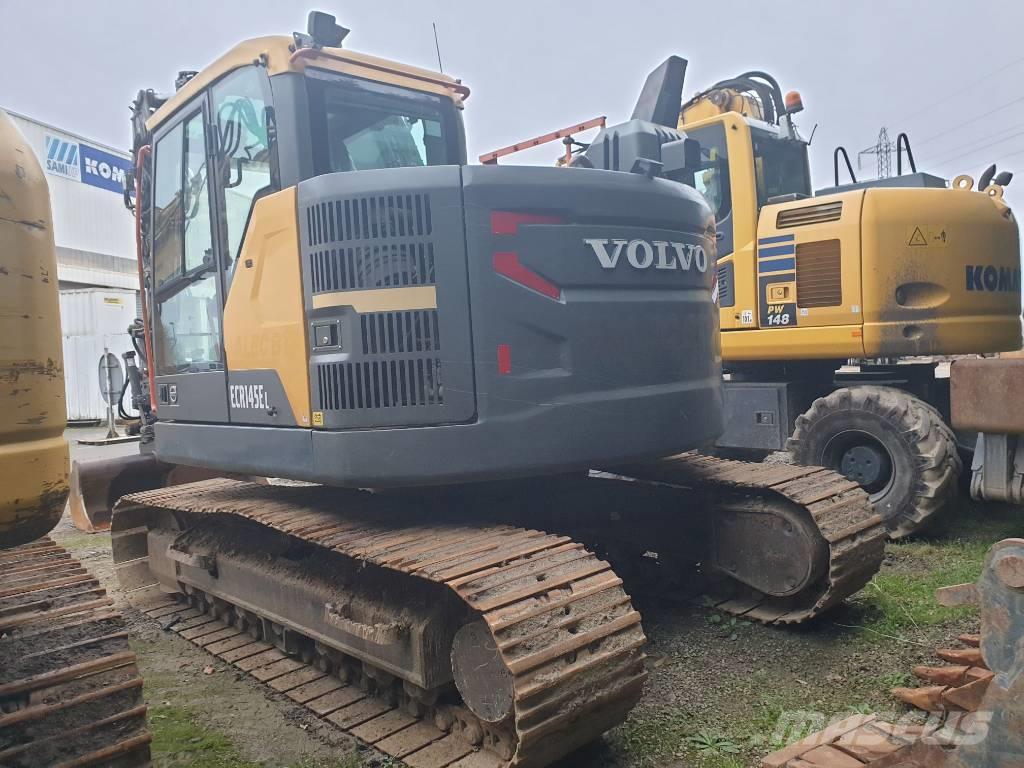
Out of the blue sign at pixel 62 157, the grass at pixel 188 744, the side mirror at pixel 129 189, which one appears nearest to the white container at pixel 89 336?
the blue sign at pixel 62 157

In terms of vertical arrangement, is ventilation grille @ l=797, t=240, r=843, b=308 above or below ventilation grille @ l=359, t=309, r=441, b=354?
above

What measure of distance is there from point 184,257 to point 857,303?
14.4 feet

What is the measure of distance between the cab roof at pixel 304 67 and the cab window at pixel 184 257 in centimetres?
16

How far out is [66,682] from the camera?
2.36 m

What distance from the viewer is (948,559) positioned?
514 cm

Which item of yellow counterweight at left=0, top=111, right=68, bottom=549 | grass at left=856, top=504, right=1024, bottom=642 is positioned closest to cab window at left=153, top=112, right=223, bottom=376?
yellow counterweight at left=0, top=111, right=68, bottom=549

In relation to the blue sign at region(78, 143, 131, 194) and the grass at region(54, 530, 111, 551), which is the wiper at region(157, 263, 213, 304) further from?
the blue sign at region(78, 143, 131, 194)

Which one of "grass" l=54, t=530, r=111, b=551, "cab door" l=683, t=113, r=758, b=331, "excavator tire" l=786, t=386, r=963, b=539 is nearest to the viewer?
"excavator tire" l=786, t=386, r=963, b=539

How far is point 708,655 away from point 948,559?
2190 millimetres

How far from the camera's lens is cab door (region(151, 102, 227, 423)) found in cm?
409

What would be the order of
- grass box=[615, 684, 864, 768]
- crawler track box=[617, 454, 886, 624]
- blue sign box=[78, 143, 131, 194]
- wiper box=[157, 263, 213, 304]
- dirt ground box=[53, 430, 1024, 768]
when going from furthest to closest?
blue sign box=[78, 143, 131, 194]
wiper box=[157, 263, 213, 304]
crawler track box=[617, 454, 886, 624]
dirt ground box=[53, 430, 1024, 768]
grass box=[615, 684, 864, 768]

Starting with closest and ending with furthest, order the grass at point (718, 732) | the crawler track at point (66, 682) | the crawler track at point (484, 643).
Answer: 1. the crawler track at point (66, 682)
2. the crawler track at point (484, 643)
3. the grass at point (718, 732)

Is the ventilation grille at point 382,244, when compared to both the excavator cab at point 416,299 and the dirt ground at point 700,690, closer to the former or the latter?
the excavator cab at point 416,299

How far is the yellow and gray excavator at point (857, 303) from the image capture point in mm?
5719
